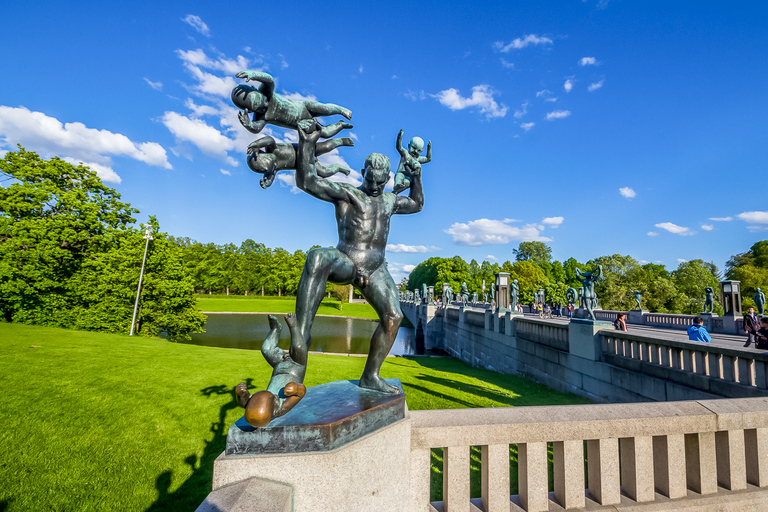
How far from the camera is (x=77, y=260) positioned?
20547 millimetres

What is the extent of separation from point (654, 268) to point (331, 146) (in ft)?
275

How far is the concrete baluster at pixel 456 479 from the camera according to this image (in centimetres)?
253

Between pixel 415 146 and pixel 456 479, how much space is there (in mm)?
2784

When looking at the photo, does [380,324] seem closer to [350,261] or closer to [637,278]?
[350,261]

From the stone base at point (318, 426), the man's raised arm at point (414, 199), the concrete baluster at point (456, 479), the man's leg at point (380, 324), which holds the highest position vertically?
the man's raised arm at point (414, 199)

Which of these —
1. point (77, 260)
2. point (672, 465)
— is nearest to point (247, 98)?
point (672, 465)

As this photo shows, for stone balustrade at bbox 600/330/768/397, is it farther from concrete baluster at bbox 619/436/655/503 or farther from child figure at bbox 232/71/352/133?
child figure at bbox 232/71/352/133

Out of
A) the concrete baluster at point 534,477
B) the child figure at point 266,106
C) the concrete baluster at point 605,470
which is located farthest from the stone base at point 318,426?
the child figure at point 266,106

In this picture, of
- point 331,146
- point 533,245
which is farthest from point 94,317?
point 533,245

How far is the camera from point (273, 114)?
Result: 8.95ft

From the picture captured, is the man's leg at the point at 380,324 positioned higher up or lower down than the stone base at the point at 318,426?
higher up

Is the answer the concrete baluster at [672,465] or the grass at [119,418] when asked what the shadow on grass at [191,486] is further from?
the concrete baluster at [672,465]

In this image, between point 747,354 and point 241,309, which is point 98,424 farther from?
point 241,309

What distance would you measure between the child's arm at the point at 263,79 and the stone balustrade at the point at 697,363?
8.27 m
